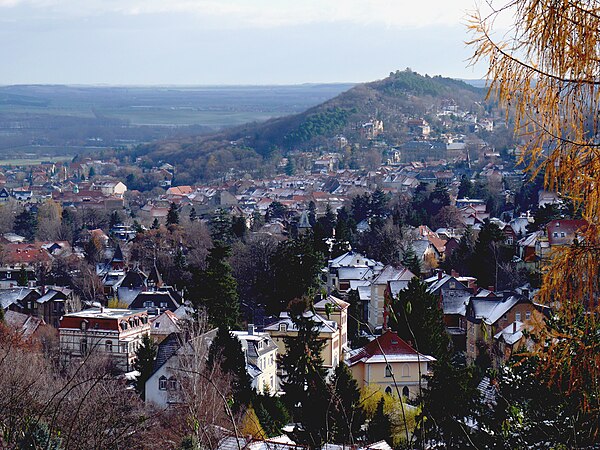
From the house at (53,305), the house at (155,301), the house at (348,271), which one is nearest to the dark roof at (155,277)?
the house at (155,301)

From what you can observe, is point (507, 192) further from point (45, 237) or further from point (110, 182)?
point (110, 182)

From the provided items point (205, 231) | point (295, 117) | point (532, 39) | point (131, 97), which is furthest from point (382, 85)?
point (131, 97)

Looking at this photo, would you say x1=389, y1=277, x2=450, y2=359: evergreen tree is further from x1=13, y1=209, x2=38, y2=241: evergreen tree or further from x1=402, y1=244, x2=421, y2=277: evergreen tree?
x1=13, y1=209, x2=38, y2=241: evergreen tree

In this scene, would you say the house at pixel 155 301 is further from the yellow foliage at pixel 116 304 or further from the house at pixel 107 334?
the house at pixel 107 334

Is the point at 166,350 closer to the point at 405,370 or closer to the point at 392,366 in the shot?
the point at 392,366

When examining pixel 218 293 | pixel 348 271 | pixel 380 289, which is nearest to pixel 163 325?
pixel 218 293

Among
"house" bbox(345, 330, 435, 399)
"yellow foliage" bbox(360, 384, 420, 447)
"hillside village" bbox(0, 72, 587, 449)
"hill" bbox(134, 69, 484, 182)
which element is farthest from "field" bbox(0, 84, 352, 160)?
"yellow foliage" bbox(360, 384, 420, 447)
